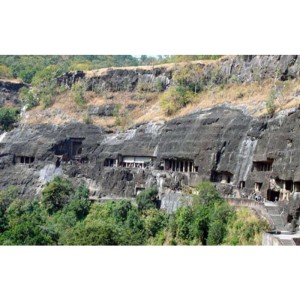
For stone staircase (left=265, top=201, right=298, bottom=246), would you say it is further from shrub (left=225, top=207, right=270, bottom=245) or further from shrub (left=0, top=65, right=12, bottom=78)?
shrub (left=0, top=65, right=12, bottom=78)

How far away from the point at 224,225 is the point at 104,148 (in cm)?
1655

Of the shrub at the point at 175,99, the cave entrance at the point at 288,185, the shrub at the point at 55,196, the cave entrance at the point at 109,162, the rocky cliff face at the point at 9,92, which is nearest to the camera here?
the cave entrance at the point at 288,185

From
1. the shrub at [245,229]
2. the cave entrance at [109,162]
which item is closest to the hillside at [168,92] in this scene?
the cave entrance at [109,162]

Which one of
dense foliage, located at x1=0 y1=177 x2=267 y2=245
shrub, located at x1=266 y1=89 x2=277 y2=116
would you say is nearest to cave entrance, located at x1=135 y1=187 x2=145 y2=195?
dense foliage, located at x1=0 y1=177 x2=267 y2=245

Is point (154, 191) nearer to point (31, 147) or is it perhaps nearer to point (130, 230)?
point (130, 230)

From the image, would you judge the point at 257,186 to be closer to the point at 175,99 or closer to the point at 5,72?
the point at 175,99

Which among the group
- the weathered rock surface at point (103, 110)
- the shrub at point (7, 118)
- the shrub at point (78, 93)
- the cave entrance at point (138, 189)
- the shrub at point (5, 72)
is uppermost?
the shrub at point (5, 72)

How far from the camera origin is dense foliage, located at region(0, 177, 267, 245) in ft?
86.9

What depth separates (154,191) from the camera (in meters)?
35.0

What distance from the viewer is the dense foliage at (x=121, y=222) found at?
26.5 meters

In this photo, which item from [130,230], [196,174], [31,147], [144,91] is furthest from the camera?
[144,91]

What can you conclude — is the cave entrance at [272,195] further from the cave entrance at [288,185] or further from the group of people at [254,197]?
the cave entrance at [288,185]

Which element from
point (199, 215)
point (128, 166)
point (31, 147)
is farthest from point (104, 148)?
point (199, 215)

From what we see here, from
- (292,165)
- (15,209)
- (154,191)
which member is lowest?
(15,209)
